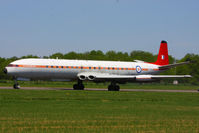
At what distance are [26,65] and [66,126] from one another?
85.4 ft

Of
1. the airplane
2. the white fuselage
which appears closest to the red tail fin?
the airplane

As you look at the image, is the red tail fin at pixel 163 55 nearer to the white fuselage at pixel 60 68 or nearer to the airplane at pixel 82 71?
the airplane at pixel 82 71

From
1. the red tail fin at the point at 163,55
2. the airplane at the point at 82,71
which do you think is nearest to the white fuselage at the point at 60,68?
the airplane at the point at 82,71

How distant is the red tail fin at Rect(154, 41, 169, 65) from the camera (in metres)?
48.9

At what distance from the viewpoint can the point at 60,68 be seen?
1512 inches

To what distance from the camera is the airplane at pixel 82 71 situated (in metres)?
37.0

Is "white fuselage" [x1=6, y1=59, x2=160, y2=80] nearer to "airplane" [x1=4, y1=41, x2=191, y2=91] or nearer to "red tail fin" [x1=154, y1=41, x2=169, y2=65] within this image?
"airplane" [x1=4, y1=41, x2=191, y2=91]

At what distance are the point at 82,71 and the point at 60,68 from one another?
277cm

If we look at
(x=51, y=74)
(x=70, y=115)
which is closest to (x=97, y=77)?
(x=51, y=74)

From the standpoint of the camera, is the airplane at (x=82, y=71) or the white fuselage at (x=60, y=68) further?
the airplane at (x=82, y=71)

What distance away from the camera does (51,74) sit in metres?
38.2

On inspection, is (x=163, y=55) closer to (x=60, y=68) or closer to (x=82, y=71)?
(x=82, y=71)

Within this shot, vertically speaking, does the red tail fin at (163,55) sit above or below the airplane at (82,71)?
above

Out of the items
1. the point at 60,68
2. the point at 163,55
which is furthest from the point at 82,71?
the point at 163,55
